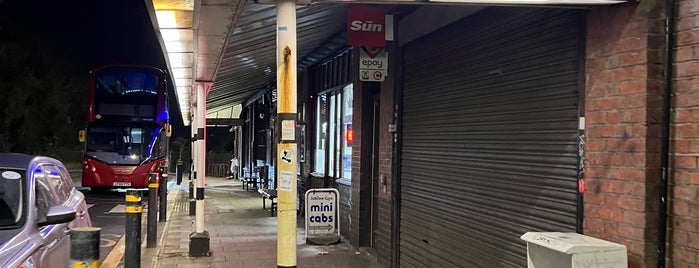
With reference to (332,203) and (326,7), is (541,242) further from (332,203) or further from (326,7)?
(332,203)

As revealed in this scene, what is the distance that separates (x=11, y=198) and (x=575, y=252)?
4.39 metres

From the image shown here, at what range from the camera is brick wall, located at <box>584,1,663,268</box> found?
351 cm

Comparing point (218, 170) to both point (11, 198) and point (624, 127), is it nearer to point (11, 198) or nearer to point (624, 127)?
point (11, 198)

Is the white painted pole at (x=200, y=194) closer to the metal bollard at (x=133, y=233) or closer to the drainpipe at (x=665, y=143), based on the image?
the metal bollard at (x=133, y=233)

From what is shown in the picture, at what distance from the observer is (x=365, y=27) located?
7.10m

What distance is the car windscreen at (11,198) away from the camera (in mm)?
4597

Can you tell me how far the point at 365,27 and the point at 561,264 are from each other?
14.3ft

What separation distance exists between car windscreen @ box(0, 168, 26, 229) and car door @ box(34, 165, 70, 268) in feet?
0.51

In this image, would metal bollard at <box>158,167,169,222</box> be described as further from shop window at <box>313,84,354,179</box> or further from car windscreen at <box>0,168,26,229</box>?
car windscreen at <box>0,168,26,229</box>

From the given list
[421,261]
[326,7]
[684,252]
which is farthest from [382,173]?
[684,252]

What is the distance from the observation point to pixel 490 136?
522cm

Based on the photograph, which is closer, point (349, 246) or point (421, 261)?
point (421, 261)

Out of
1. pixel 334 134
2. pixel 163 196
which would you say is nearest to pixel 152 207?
pixel 163 196

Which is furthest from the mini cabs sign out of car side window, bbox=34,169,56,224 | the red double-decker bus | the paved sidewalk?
the red double-decker bus
